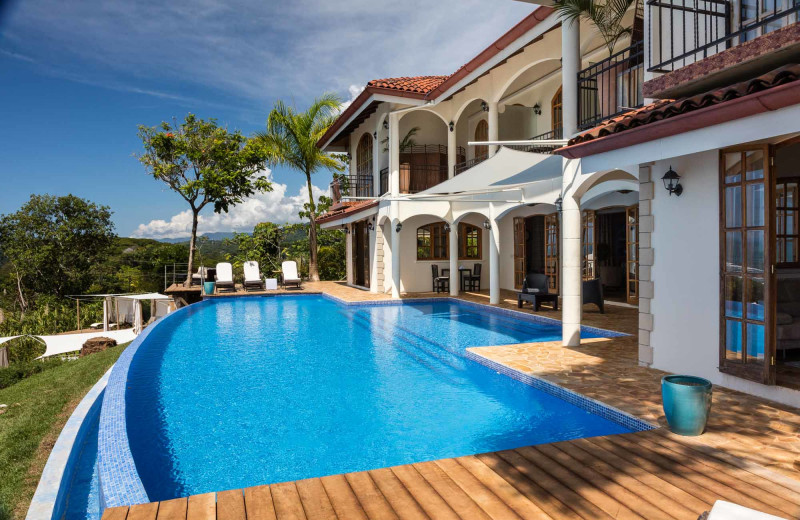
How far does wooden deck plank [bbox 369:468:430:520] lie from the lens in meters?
3.39

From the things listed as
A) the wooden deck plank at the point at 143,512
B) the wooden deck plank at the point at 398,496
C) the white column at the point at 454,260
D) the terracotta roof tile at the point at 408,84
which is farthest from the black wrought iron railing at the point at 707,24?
the white column at the point at 454,260

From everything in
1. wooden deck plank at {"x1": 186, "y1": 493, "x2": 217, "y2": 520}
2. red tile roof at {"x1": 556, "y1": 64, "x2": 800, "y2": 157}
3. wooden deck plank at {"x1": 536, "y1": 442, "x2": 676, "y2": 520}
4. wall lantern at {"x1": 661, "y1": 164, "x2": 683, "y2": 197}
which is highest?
red tile roof at {"x1": 556, "y1": 64, "x2": 800, "y2": 157}

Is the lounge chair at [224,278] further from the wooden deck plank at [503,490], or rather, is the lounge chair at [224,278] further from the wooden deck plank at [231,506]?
the wooden deck plank at [503,490]

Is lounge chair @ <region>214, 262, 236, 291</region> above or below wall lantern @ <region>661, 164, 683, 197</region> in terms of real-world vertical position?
below

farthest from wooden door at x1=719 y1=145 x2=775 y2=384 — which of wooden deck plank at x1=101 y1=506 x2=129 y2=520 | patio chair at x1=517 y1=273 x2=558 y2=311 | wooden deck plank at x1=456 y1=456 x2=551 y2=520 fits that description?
patio chair at x1=517 y1=273 x2=558 y2=311

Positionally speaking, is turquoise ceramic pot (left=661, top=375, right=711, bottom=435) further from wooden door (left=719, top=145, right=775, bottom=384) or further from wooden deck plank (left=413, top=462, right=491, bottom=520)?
wooden deck plank (left=413, top=462, right=491, bottom=520)

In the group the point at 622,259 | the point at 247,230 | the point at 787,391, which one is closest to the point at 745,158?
the point at 787,391

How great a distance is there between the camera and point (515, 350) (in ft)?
30.5

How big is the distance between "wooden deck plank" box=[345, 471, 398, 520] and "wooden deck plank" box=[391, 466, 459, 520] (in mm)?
217

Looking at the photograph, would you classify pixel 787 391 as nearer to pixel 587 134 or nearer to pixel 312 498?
pixel 587 134

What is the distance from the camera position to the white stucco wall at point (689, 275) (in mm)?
6352

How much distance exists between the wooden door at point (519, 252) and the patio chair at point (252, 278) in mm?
10793

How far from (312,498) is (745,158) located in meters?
5.92

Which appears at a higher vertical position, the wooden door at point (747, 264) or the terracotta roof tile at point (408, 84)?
the terracotta roof tile at point (408, 84)
